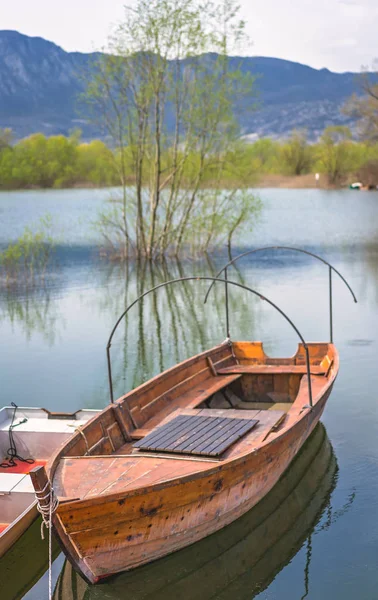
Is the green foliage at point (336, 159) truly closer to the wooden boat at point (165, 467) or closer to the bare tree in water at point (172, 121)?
the bare tree in water at point (172, 121)

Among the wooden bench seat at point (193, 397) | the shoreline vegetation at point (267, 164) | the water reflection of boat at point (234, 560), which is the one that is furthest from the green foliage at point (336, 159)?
the water reflection of boat at point (234, 560)

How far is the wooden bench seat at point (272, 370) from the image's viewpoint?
11.8 m

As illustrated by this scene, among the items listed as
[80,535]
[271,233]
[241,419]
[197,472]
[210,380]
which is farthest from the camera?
[271,233]

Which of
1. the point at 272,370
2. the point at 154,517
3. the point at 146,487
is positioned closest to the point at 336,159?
the point at 272,370

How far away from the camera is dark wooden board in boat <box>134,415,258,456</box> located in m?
8.39

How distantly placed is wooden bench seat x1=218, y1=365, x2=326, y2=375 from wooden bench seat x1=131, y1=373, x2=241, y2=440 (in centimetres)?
13

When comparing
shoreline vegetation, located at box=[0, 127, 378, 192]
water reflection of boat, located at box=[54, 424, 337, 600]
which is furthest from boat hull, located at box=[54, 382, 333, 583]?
shoreline vegetation, located at box=[0, 127, 378, 192]

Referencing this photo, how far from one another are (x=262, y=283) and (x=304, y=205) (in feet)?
98.5

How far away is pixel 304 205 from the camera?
53000 mm

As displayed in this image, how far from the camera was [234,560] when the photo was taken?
7.80 m

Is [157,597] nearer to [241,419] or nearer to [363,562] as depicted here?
[363,562]

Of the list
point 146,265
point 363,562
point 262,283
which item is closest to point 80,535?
point 363,562

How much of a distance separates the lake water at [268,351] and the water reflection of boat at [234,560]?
13 millimetres

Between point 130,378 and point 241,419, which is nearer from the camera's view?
point 241,419
